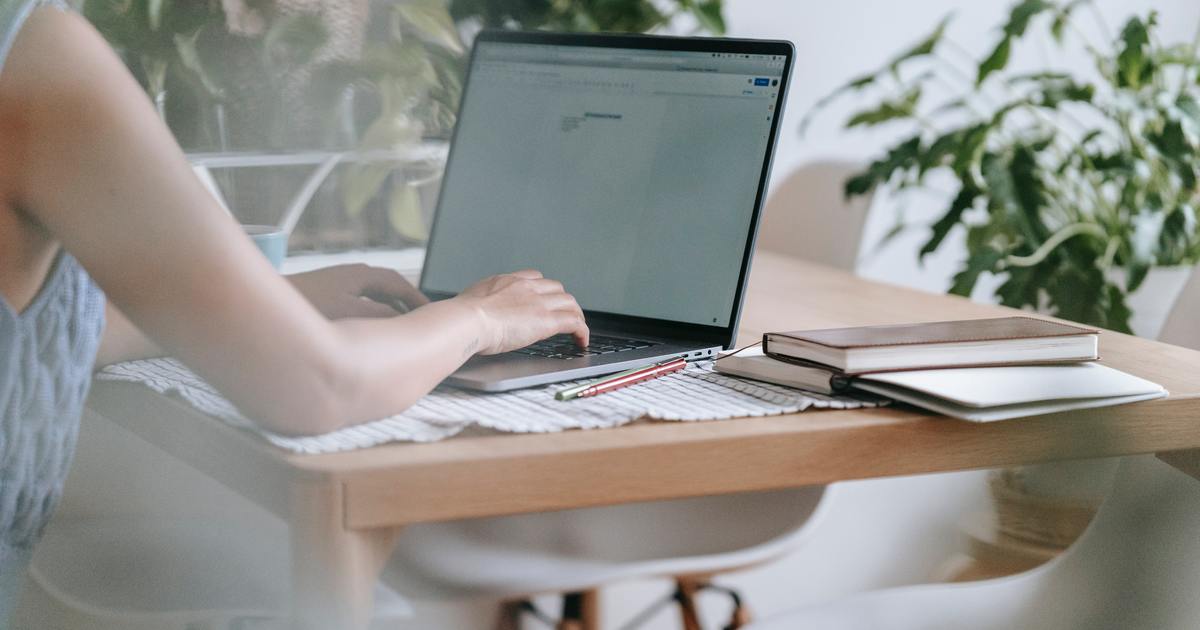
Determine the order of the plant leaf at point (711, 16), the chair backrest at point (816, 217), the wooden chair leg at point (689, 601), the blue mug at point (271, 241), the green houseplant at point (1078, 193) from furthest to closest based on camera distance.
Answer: the chair backrest at point (816, 217), the plant leaf at point (711, 16), the green houseplant at point (1078, 193), the wooden chair leg at point (689, 601), the blue mug at point (271, 241)

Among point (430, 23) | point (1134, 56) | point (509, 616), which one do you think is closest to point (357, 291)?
point (430, 23)

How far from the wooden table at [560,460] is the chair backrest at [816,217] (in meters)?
1.19

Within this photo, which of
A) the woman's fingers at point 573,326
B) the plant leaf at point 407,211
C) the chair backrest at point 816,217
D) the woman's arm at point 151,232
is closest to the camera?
the woman's arm at point 151,232

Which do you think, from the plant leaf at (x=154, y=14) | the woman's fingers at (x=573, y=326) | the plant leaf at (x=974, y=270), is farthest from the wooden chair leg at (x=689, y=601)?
the plant leaf at (x=154, y=14)

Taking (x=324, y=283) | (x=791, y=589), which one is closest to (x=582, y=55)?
(x=324, y=283)

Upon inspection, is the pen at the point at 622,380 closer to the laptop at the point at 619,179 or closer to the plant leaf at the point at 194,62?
the laptop at the point at 619,179

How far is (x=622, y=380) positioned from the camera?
0.64 meters

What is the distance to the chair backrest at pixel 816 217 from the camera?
6.19 ft

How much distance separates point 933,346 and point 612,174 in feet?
1.11

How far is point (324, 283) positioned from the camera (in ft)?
2.43

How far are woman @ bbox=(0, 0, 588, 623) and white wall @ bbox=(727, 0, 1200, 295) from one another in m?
1.56

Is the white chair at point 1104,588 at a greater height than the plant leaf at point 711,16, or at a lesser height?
lesser

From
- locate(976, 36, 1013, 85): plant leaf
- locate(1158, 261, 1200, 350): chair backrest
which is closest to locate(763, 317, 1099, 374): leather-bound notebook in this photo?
locate(1158, 261, 1200, 350): chair backrest

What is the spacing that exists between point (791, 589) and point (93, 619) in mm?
1158
